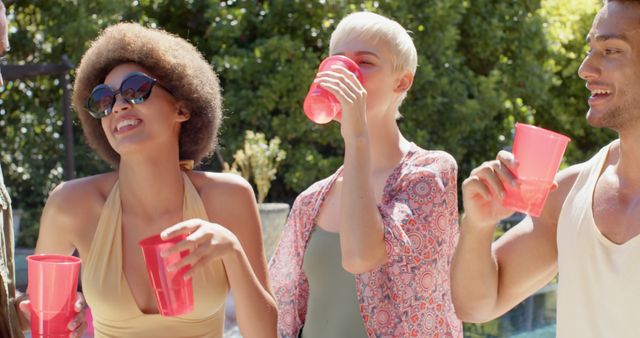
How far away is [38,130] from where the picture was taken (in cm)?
1068

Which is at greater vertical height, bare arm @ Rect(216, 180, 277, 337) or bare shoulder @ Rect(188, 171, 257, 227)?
bare shoulder @ Rect(188, 171, 257, 227)

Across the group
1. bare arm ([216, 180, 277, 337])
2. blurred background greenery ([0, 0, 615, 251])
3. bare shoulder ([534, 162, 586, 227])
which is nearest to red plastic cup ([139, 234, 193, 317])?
bare arm ([216, 180, 277, 337])

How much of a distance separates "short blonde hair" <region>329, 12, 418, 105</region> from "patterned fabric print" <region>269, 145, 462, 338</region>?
11.2 inches

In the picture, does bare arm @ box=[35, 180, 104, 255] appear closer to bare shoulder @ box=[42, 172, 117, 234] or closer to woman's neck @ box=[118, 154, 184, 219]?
bare shoulder @ box=[42, 172, 117, 234]

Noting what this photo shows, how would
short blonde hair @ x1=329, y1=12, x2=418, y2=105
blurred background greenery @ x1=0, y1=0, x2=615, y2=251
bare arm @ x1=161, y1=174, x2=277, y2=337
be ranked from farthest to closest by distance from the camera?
1. blurred background greenery @ x1=0, y1=0, x2=615, y2=251
2. short blonde hair @ x1=329, y1=12, x2=418, y2=105
3. bare arm @ x1=161, y1=174, x2=277, y2=337

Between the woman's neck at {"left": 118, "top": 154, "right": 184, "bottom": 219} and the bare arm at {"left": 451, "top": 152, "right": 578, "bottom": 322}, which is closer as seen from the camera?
the bare arm at {"left": 451, "top": 152, "right": 578, "bottom": 322}

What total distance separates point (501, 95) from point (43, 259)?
31.5 feet

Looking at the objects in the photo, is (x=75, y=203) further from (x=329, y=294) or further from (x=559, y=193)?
(x=559, y=193)

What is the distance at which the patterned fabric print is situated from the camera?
2562mm

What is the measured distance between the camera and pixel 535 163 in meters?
2.03

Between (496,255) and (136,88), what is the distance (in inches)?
44.3

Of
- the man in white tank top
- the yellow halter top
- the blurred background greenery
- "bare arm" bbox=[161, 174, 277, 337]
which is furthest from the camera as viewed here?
the blurred background greenery

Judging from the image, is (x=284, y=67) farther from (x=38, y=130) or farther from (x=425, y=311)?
(x=425, y=311)

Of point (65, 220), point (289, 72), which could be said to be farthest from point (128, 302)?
point (289, 72)
